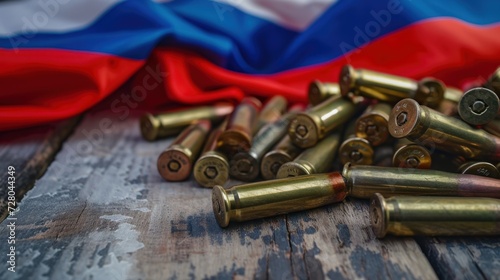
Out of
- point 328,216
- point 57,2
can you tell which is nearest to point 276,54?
point 57,2


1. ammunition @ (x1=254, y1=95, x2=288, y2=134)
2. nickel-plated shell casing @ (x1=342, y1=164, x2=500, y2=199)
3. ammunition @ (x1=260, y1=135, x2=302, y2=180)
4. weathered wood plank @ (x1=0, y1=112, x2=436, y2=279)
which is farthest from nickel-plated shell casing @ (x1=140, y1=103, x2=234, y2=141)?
nickel-plated shell casing @ (x1=342, y1=164, x2=500, y2=199)

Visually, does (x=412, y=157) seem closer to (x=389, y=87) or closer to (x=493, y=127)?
(x=493, y=127)

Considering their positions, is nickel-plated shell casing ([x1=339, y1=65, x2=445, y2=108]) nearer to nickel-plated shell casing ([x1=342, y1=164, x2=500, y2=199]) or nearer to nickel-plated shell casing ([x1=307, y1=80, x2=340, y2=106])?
nickel-plated shell casing ([x1=307, y1=80, x2=340, y2=106])

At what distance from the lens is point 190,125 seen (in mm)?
3607

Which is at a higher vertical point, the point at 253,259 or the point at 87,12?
the point at 87,12

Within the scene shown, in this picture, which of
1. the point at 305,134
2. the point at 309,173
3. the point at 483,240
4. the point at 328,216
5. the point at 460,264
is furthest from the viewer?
the point at 305,134

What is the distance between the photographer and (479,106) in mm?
2523

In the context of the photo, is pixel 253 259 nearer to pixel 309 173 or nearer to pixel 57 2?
pixel 309 173

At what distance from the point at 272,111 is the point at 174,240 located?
1586mm

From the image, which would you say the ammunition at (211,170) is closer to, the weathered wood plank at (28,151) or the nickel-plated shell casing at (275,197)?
the nickel-plated shell casing at (275,197)

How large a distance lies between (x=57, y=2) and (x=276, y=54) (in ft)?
5.67

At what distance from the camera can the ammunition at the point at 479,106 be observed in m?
2.49

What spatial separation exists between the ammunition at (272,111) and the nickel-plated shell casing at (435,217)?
1315 mm

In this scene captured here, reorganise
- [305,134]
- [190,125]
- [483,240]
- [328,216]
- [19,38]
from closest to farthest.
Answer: [483,240], [328,216], [305,134], [190,125], [19,38]
